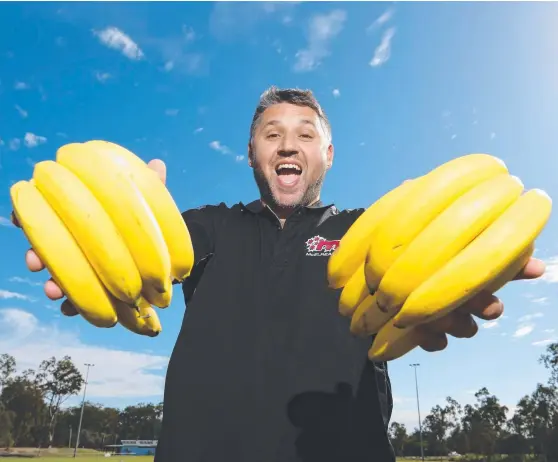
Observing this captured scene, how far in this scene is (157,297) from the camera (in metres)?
2.39

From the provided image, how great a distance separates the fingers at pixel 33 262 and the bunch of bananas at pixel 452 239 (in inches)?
61.5

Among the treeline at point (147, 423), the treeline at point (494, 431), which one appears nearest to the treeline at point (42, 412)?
the treeline at point (147, 423)

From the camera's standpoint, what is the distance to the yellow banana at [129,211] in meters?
2.09

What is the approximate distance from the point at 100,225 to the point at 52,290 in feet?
1.35

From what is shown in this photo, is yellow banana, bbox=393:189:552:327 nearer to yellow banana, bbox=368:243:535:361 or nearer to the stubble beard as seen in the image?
yellow banana, bbox=368:243:535:361

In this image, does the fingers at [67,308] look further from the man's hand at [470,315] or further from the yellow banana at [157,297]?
the man's hand at [470,315]

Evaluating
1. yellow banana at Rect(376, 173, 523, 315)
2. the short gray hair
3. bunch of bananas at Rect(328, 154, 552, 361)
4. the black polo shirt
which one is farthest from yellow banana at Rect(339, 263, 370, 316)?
the short gray hair

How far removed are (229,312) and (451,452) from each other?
8907cm

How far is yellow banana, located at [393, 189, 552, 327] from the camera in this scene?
6.47 feet

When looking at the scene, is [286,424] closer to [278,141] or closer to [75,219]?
[75,219]

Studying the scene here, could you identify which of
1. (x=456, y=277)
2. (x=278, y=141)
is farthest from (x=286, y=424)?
(x=278, y=141)

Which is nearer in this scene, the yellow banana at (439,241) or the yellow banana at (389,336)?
the yellow banana at (439,241)

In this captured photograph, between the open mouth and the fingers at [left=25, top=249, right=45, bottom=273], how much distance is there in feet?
6.92

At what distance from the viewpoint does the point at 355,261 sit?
246cm
